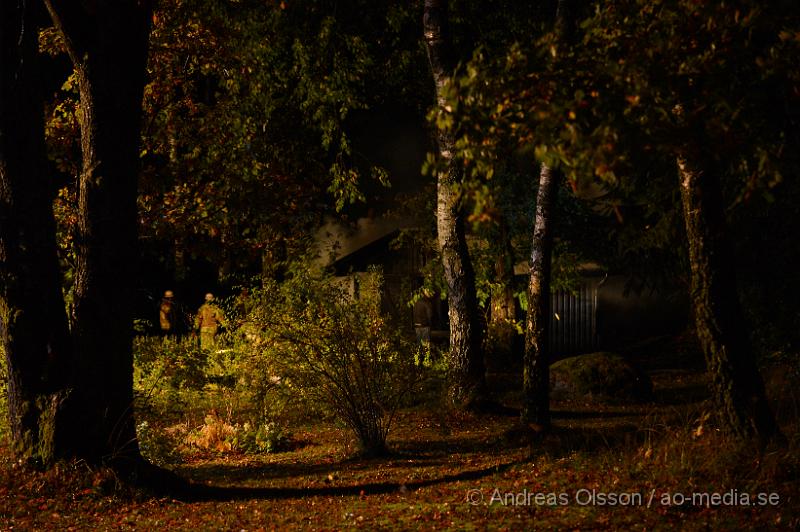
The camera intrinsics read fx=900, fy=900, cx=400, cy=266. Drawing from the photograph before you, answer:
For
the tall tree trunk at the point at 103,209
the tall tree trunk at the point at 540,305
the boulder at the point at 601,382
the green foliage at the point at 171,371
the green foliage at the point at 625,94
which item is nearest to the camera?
the green foliage at the point at 625,94

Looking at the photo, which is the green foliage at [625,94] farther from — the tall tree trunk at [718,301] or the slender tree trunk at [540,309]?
the slender tree trunk at [540,309]

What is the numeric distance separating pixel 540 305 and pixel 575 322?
1411 cm

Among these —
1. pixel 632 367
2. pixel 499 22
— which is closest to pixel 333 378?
pixel 632 367

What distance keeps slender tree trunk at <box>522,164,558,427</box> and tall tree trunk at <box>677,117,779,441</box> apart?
10.8ft

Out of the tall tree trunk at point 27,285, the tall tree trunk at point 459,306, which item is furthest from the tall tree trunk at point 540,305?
the tall tree trunk at point 27,285

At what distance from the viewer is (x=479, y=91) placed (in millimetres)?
6371

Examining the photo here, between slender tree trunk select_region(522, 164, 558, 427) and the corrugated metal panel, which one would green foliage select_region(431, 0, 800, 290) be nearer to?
slender tree trunk select_region(522, 164, 558, 427)

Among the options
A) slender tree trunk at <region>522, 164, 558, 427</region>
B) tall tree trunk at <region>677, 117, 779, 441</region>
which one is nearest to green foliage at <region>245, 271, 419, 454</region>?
slender tree trunk at <region>522, 164, 558, 427</region>

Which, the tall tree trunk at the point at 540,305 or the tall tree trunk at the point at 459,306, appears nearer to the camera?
the tall tree trunk at the point at 540,305

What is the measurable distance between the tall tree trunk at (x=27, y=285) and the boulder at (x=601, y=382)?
31.8ft

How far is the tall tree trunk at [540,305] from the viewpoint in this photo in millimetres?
11953

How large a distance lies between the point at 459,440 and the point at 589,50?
6.56 metres

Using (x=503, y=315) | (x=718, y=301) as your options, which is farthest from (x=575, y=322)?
(x=718, y=301)

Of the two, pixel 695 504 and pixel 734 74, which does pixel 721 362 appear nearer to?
pixel 695 504
